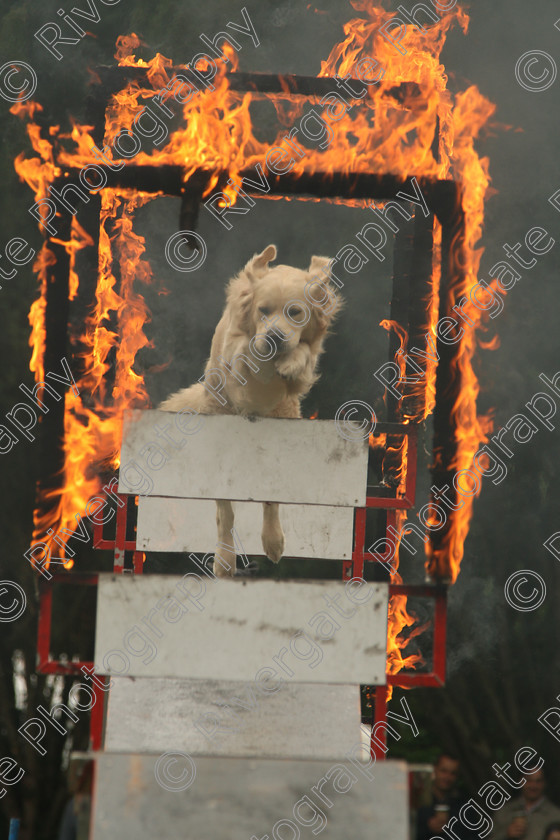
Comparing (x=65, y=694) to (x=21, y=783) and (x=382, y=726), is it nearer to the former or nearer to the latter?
(x=21, y=783)

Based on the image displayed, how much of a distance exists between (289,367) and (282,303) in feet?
1.00

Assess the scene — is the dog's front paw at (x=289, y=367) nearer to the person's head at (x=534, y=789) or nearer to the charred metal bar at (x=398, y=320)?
the charred metal bar at (x=398, y=320)

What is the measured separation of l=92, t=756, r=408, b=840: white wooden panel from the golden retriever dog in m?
1.63

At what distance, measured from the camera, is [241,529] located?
5137mm

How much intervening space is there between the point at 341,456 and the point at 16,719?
21.7 feet

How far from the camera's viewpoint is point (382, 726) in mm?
3766

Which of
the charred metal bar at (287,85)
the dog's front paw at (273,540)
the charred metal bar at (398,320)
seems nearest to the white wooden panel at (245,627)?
the dog's front paw at (273,540)

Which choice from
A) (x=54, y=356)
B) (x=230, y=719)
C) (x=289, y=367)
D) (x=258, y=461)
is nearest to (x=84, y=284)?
(x=54, y=356)

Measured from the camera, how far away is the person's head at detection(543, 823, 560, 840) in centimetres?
412

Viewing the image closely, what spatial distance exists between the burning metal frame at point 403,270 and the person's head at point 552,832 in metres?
1.16

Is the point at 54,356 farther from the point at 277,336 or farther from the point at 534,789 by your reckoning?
the point at 534,789

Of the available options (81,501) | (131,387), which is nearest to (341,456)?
(81,501)

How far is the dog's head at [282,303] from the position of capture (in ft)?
12.4

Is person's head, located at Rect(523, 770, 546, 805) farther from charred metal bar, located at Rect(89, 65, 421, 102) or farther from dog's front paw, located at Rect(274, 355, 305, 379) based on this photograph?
charred metal bar, located at Rect(89, 65, 421, 102)
